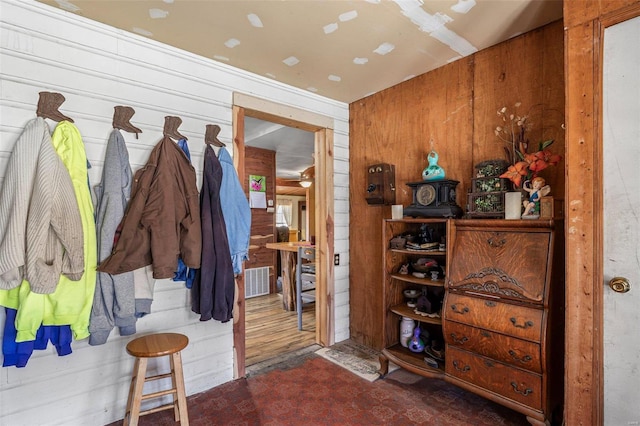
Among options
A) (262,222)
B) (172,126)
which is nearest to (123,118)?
(172,126)

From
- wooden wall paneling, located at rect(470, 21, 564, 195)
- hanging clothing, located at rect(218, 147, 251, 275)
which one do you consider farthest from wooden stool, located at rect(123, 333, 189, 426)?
wooden wall paneling, located at rect(470, 21, 564, 195)

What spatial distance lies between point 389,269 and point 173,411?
5.90 ft

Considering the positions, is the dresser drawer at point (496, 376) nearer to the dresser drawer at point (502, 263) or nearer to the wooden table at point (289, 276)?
the dresser drawer at point (502, 263)

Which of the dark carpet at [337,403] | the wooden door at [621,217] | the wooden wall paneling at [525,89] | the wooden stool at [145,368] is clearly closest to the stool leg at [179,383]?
the wooden stool at [145,368]

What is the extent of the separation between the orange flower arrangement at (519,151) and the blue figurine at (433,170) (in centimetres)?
42

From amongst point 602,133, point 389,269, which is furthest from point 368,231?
point 602,133

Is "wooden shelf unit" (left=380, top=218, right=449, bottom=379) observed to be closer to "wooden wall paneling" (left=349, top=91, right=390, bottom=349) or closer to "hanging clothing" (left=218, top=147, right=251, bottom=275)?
"wooden wall paneling" (left=349, top=91, right=390, bottom=349)

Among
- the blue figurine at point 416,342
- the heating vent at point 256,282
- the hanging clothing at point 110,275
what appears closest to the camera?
the hanging clothing at point 110,275

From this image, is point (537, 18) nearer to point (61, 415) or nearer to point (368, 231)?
point (368, 231)

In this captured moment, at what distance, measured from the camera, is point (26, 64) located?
1667 millimetres

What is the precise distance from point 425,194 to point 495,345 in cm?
106

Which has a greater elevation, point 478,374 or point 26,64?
point 26,64

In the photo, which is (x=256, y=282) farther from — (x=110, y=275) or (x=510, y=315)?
(x=510, y=315)

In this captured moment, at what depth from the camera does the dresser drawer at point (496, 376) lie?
5.41 ft
